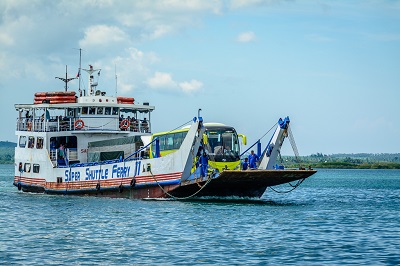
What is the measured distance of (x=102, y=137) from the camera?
158 ft

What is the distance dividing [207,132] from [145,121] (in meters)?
10.6

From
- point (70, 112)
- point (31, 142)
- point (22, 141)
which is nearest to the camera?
point (70, 112)

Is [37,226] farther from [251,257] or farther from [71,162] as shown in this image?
[71,162]

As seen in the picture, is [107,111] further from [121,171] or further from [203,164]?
[203,164]

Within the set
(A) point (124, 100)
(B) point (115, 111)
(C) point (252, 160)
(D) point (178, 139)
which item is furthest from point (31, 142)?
(C) point (252, 160)

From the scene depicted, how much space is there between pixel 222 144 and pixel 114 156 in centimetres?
781

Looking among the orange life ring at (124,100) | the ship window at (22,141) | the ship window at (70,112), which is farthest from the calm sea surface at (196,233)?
the ship window at (22,141)

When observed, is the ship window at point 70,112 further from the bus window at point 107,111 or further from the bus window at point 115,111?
the bus window at point 115,111

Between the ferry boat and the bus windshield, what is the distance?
0.06 metres

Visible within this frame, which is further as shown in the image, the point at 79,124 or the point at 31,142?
the point at 31,142

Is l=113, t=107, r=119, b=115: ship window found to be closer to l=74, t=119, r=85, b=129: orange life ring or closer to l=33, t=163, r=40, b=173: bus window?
l=74, t=119, r=85, b=129: orange life ring

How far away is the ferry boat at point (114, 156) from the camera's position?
37406 mm

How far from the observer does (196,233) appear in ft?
90.7

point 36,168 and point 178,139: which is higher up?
point 178,139
